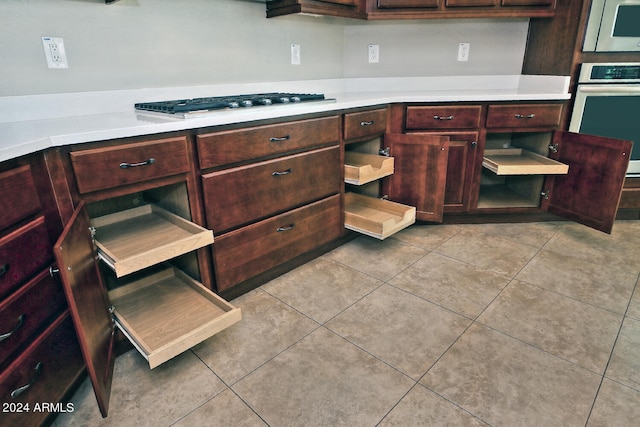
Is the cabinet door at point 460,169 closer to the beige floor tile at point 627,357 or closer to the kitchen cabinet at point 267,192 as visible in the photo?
the kitchen cabinet at point 267,192

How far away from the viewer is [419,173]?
89.4 inches

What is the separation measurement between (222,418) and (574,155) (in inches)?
91.4

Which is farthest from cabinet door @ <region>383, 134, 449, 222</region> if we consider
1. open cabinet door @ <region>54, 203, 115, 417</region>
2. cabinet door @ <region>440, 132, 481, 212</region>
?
open cabinet door @ <region>54, 203, 115, 417</region>

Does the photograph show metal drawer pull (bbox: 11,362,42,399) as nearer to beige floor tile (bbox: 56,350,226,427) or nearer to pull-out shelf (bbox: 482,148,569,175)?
beige floor tile (bbox: 56,350,226,427)

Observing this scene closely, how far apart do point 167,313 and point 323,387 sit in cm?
64

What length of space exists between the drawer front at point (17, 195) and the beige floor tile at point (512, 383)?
1.30 metres

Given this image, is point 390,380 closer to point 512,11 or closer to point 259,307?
point 259,307

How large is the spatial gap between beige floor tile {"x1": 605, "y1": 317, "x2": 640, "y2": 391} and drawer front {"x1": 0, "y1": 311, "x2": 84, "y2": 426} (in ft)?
5.76

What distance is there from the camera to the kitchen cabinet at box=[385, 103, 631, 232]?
2.13 meters

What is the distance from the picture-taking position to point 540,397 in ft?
4.05

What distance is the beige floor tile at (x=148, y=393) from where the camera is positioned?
1.18m

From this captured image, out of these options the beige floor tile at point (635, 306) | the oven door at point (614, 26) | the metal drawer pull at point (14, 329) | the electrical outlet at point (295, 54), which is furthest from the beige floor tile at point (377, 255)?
the oven door at point (614, 26)

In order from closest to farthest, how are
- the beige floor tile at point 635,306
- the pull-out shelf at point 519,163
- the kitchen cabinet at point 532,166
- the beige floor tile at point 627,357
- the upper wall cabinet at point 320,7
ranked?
the beige floor tile at point 627,357, the beige floor tile at point 635,306, the upper wall cabinet at point 320,7, the kitchen cabinet at point 532,166, the pull-out shelf at point 519,163

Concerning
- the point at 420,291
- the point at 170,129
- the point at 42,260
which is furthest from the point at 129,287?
the point at 420,291
